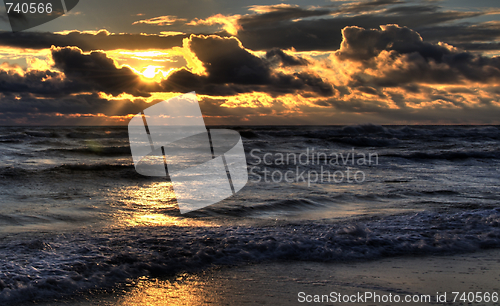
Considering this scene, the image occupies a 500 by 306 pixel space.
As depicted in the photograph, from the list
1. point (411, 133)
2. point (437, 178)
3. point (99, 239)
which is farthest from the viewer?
point (411, 133)

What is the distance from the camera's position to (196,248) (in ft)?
15.4

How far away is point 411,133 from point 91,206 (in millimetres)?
45408

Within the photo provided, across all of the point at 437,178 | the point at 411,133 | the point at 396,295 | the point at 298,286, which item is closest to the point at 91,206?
the point at 298,286

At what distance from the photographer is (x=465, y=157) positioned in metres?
18.8

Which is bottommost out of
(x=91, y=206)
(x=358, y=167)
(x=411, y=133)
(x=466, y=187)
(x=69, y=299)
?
(x=411, y=133)

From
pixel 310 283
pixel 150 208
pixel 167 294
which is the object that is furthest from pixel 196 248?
pixel 150 208

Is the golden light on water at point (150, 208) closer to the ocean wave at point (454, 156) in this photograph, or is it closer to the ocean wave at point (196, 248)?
the ocean wave at point (196, 248)

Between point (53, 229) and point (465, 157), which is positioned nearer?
point (53, 229)

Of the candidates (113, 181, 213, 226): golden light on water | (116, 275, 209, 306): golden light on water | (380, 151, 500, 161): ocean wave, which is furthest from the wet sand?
(380, 151, 500, 161): ocean wave

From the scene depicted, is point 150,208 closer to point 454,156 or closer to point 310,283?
point 310,283

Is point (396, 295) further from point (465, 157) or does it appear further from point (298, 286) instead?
point (465, 157)

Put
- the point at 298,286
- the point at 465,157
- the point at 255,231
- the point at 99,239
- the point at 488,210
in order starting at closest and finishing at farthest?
the point at 298,286 < the point at 99,239 < the point at 255,231 < the point at 488,210 < the point at 465,157

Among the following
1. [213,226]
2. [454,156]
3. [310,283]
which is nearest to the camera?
[310,283]

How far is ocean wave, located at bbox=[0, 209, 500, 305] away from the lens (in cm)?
385
